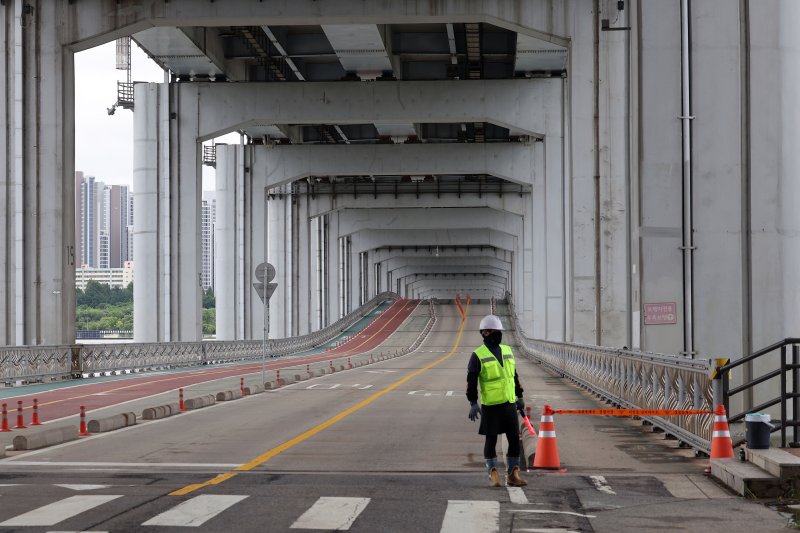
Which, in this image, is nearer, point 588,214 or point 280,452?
point 280,452

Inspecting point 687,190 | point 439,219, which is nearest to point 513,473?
point 687,190

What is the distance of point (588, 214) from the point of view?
141ft

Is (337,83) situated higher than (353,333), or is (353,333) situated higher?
(337,83)

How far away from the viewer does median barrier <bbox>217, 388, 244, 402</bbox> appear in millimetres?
28688

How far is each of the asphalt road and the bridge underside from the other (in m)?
3.84

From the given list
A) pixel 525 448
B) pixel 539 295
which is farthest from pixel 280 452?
pixel 539 295

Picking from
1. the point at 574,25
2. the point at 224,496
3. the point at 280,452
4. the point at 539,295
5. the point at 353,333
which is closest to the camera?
the point at 224,496

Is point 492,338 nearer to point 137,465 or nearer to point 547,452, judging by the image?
point 547,452

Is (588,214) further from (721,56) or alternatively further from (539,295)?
(539,295)

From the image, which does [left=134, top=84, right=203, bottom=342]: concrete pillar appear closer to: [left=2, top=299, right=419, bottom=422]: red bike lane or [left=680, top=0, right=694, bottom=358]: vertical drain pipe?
[left=2, top=299, right=419, bottom=422]: red bike lane

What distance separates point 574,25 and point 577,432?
74.7 feet

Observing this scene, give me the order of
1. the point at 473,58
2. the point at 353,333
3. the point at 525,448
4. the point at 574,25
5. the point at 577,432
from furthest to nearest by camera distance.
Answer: the point at 353,333 < the point at 473,58 < the point at 574,25 < the point at 577,432 < the point at 525,448

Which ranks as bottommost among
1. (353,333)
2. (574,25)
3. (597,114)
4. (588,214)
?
(353,333)

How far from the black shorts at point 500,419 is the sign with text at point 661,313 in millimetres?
8339
